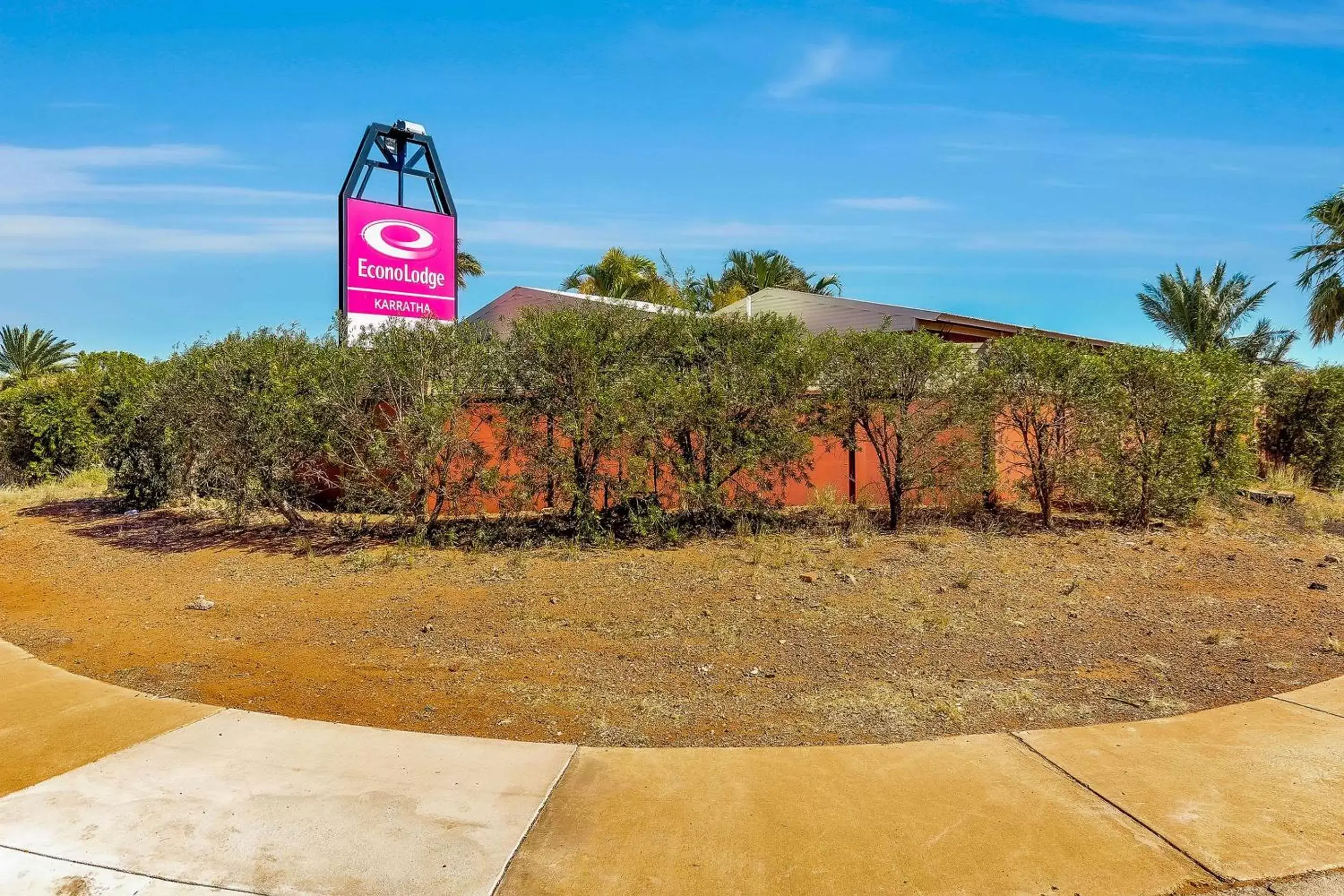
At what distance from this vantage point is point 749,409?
945 centimetres

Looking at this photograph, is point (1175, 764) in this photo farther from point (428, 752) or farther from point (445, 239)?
point (445, 239)

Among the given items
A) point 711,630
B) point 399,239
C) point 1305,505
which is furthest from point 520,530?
point 1305,505

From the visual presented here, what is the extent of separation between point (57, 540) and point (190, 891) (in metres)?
9.44

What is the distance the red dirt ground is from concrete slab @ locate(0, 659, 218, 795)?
0.25 m

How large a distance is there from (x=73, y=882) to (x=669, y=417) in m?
6.58

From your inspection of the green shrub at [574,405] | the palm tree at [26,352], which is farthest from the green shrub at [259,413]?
the palm tree at [26,352]

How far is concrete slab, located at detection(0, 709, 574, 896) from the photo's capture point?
3.38 m

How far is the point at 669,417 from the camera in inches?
361

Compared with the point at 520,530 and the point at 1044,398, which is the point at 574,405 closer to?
the point at 520,530

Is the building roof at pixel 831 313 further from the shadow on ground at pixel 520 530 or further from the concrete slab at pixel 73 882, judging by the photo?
the concrete slab at pixel 73 882

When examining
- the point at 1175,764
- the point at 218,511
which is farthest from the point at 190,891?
the point at 218,511

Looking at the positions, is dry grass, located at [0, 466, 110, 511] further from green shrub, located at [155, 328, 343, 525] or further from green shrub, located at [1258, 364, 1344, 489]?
green shrub, located at [1258, 364, 1344, 489]

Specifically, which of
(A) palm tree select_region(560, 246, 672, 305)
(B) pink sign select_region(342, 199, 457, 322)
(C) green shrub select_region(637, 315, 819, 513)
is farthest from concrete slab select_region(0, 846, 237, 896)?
(A) palm tree select_region(560, 246, 672, 305)

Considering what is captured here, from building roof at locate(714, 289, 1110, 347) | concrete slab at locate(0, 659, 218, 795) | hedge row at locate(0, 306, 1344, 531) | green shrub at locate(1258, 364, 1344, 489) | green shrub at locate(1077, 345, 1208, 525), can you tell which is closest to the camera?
concrete slab at locate(0, 659, 218, 795)
